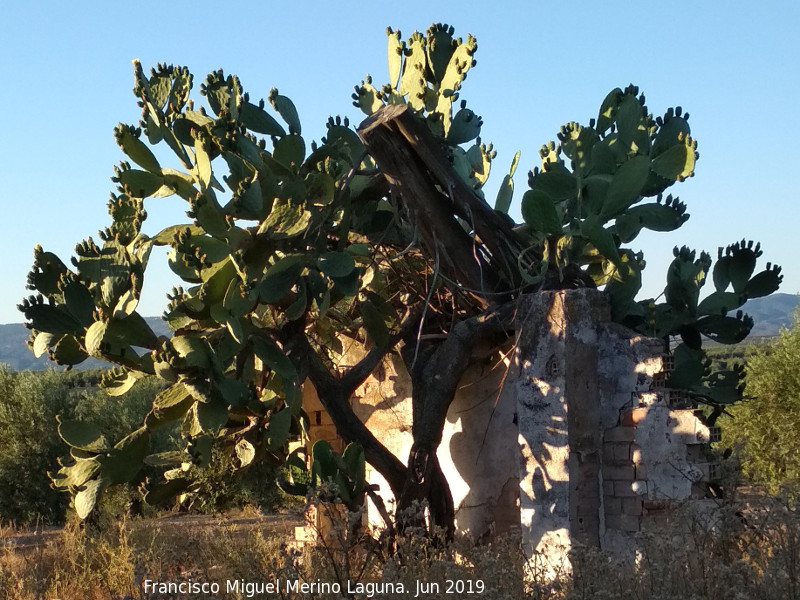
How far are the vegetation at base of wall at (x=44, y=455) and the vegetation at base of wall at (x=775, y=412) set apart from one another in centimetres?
777

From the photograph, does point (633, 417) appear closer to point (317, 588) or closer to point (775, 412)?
point (317, 588)

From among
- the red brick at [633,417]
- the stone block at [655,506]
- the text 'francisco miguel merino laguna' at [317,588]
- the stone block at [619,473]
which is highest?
the red brick at [633,417]

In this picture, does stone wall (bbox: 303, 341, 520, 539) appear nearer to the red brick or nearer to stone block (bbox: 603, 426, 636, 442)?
stone block (bbox: 603, 426, 636, 442)

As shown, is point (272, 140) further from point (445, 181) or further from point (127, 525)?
point (127, 525)

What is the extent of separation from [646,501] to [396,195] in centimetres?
280

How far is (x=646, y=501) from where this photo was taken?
6.13 metres

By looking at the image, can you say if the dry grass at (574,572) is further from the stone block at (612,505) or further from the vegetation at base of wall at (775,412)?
the vegetation at base of wall at (775,412)

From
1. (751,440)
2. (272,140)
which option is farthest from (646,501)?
(751,440)

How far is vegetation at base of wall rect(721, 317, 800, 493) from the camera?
13.7 metres

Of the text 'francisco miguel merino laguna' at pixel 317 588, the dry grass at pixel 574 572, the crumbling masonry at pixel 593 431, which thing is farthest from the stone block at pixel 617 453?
the text 'francisco miguel merino laguna' at pixel 317 588

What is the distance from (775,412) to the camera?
1404 centimetres

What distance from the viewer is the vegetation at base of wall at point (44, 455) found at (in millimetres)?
14781

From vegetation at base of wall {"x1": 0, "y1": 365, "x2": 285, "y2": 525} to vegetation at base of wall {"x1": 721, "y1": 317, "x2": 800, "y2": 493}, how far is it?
777 cm

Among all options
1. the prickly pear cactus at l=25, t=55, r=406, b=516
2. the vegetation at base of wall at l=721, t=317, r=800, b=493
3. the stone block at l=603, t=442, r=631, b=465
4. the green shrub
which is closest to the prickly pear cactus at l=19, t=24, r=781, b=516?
the prickly pear cactus at l=25, t=55, r=406, b=516
